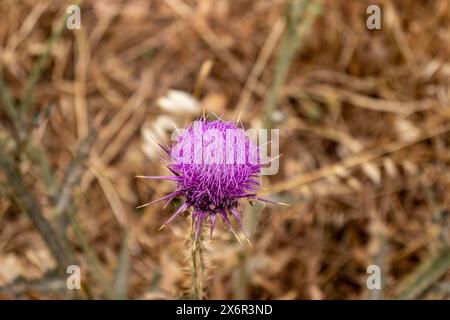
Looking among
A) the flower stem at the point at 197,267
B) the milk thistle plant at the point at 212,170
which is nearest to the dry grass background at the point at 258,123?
the flower stem at the point at 197,267

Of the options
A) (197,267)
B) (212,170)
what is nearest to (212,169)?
(212,170)

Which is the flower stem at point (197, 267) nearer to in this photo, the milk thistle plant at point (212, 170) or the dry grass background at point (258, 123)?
the milk thistle plant at point (212, 170)

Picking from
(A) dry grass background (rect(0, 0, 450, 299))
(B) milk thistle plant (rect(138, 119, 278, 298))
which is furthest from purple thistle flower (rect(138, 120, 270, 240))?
(A) dry grass background (rect(0, 0, 450, 299))

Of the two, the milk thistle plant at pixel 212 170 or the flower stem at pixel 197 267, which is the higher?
the milk thistle plant at pixel 212 170

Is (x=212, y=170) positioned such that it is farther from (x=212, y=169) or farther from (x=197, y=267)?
(x=197, y=267)

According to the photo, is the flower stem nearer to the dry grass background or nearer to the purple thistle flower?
the purple thistle flower
